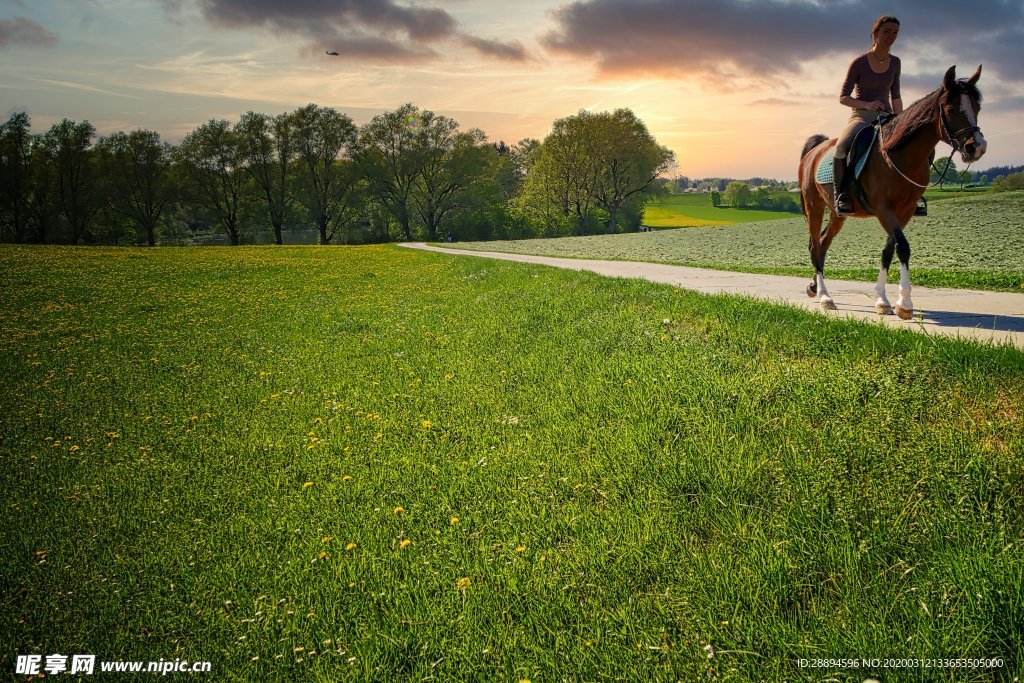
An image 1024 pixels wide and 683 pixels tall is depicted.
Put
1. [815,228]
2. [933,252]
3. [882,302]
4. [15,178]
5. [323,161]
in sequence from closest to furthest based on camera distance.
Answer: [882,302] < [815,228] < [933,252] < [15,178] < [323,161]

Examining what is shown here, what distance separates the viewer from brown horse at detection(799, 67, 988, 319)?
20.3ft

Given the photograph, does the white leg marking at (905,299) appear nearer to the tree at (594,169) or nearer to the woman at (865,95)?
the woman at (865,95)

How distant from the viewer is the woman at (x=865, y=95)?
7.83 metres

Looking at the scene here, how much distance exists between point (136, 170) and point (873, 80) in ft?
250

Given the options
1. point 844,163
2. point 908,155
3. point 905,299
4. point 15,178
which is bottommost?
point 905,299

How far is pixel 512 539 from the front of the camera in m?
3.72

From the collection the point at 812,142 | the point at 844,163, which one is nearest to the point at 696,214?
the point at 812,142

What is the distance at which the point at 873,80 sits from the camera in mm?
7922

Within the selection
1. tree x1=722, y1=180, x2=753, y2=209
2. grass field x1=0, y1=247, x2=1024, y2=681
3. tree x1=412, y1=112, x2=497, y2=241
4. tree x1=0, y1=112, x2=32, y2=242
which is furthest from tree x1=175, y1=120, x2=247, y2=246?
tree x1=722, y1=180, x2=753, y2=209

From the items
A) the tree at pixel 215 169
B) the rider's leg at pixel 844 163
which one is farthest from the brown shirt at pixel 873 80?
the tree at pixel 215 169

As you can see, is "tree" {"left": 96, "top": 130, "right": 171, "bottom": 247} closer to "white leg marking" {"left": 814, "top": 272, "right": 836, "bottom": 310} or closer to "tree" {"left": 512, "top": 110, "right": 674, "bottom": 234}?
"tree" {"left": 512, "top": 110, "right": 674, "bottom": 234}

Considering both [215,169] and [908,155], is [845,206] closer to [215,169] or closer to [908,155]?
[908,155]

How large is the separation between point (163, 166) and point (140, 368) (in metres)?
69.9

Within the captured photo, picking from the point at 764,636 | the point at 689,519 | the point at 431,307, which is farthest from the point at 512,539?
the point at 431,307
